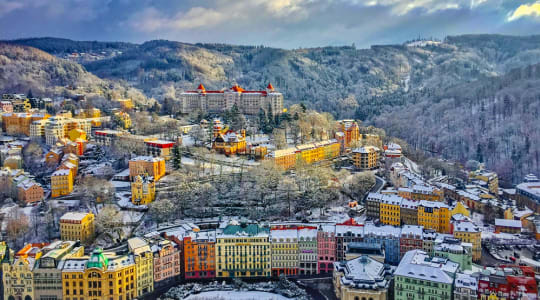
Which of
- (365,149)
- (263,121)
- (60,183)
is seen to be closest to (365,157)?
(365,149)

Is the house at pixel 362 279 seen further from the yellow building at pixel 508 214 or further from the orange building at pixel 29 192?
the orange building at pixel 29 192

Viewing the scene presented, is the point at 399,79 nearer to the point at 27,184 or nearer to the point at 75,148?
the point at 75,148

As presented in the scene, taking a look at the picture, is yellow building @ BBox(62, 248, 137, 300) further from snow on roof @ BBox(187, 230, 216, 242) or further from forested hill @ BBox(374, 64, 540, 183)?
forested hill @ BBox(374, 64, 540, 183)

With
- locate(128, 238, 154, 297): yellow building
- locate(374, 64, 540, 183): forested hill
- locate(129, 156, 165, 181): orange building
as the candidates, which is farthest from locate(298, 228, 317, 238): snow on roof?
locate(374, 64, 540, 183): forested hill

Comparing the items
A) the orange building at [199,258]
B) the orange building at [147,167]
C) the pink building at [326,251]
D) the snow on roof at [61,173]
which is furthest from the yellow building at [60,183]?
the pink building at [326,251]

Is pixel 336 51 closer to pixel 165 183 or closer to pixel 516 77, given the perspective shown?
pixel 516 77

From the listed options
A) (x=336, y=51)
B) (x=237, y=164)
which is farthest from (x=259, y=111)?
(x=336, y=51)

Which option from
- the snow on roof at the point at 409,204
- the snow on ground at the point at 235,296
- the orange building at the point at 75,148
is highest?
the orange building at the point at 75,148
